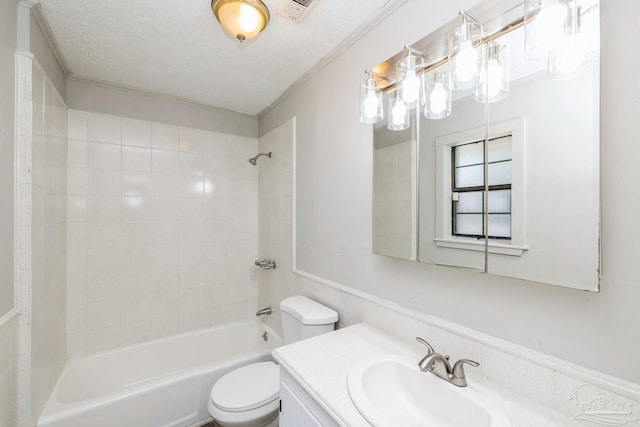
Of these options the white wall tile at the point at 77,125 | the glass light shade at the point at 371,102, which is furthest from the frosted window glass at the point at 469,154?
the white wall tile at the point at 77,125

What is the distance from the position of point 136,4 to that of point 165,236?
161 centimetres

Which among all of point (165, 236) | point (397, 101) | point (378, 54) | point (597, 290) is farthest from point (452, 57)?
point (165, 236)

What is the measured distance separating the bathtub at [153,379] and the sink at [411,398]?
120 centimetres

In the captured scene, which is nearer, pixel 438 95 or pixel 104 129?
pixel 438 95

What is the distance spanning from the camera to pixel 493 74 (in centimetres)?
92

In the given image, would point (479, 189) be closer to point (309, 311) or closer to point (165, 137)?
point (309, 311)

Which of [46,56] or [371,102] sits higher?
[46,56]

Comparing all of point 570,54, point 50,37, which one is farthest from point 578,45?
point 50,37

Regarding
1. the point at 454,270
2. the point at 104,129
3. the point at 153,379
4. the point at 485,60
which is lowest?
the point at 153,379

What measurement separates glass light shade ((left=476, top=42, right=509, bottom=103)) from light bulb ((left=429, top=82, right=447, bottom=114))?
0.14 m

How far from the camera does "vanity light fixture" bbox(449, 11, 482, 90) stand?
37.7 inches

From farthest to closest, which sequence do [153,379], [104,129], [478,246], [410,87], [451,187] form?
[104,129] < [153,379] < [410,87] < [451,187] < [478,246]

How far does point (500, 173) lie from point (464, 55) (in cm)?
45

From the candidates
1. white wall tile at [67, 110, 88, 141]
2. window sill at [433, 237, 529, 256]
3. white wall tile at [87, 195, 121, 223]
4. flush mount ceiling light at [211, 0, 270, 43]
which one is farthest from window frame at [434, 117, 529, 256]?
white wall tile at [67, 110, 88, 141]
